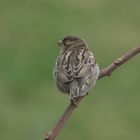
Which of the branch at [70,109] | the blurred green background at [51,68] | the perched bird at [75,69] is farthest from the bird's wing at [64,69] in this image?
the blurred green background at [51,68]

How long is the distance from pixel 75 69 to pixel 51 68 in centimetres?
462

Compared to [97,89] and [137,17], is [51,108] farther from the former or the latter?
[137,17]

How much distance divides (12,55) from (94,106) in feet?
4.73

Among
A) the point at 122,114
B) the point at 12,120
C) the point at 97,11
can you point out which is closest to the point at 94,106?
the point at 122,114

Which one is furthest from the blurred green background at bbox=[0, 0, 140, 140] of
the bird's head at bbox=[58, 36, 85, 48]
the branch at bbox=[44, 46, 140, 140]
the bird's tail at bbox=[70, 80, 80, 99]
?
the branch at bbox=[44, 46, 140, 140]

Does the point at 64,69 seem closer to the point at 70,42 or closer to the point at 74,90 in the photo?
the point at 70,42

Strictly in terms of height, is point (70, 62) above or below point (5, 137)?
above

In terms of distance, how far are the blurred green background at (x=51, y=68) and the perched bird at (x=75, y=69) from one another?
3.26m

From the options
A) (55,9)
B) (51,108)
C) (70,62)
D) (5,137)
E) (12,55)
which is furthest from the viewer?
(55,9)

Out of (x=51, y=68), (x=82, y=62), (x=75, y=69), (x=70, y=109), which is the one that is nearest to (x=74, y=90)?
(x=75, y=69)

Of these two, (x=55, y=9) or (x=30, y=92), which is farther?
(x=55, y=9)

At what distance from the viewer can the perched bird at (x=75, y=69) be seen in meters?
4.69

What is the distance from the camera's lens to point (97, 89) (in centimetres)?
966

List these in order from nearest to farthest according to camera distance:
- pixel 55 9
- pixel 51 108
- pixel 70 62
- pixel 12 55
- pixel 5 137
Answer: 1. pixel 70 62
2. pixel 5 137
3. pixel 51 108
4. pixel 12 55
5. pixel 55 9
